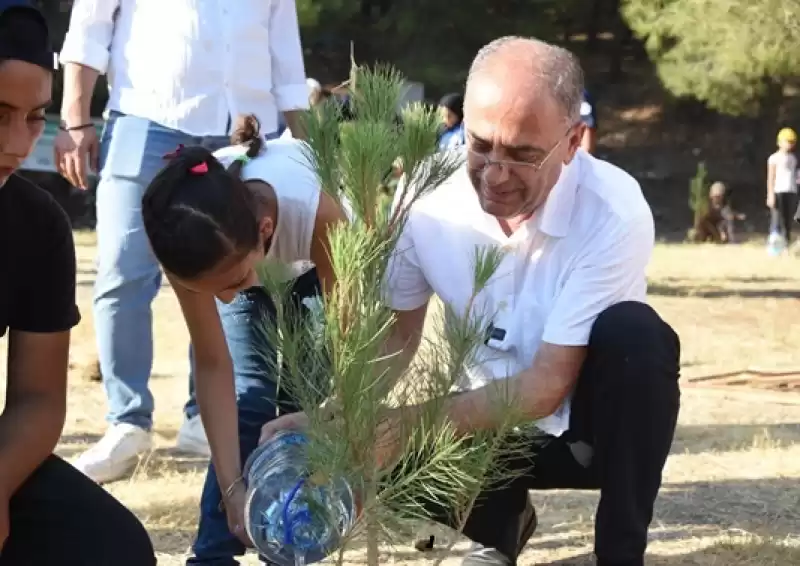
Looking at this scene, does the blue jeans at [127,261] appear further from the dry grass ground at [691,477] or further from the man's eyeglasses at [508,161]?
the man's eyeglasses at [508,161]

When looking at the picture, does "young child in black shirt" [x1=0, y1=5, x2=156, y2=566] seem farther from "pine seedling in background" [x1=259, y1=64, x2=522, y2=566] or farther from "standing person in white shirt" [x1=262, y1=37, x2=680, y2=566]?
"standing person in white shirt" [x1=262, y1=37, x2=680, y2=566]

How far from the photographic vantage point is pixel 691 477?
12.2ft

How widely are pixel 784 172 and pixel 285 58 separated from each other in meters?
10.8

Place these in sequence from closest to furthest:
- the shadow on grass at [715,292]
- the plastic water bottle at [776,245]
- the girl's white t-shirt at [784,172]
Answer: the shadow on grass at [715,292], the plastic water bottle at [776,245], the girl's white t-shirt at [784,172]

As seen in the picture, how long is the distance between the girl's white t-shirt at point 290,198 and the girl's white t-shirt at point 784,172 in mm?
11652

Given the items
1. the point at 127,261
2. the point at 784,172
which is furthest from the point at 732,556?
the point at 784,172

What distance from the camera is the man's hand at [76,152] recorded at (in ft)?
11.6

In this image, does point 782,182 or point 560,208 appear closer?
point 560,208

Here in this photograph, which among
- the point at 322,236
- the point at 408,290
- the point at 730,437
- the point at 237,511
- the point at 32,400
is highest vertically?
the point at 322,236

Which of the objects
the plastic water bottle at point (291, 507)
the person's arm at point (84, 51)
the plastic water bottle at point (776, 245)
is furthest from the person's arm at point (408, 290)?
the plastic water bottle at point (776, 245)

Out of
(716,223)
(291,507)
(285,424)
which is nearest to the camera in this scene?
(291,507)

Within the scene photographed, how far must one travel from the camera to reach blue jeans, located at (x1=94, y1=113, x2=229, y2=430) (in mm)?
3438

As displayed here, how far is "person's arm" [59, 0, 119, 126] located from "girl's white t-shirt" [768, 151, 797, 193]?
10.9m

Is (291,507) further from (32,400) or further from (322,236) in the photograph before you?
(322,236)
